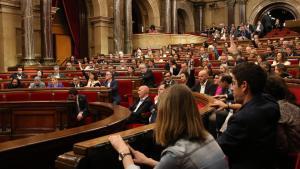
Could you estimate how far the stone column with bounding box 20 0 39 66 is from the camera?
43.1 ft

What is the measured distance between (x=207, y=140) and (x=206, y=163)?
11 centimetres

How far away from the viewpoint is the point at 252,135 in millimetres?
2049

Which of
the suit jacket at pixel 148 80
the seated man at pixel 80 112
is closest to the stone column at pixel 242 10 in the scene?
the suit jacket at pixel 148 80

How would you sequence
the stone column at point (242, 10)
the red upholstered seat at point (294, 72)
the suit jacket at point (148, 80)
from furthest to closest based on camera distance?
the stone column at point (242, 10) → the suit jacket at point (148, 80) → the red upholstered seat at point (294, 72)

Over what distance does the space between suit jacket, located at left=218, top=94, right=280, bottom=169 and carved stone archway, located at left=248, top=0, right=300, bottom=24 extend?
77.8ft

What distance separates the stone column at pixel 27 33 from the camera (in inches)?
517

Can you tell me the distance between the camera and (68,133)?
2648 millimetres

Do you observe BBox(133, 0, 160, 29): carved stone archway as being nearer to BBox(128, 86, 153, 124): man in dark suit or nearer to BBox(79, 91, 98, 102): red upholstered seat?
BBox(79, 91, 98, 102): red upholstered seat

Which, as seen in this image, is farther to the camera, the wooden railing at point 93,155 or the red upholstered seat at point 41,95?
the red upholstered seat at point 41,95

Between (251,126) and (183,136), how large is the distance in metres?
0.60

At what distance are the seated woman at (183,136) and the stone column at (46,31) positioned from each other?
1292cm

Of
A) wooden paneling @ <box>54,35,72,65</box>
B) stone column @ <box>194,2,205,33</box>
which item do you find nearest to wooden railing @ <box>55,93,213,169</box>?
wooden paneling @ <box>54,35,72,65</box>

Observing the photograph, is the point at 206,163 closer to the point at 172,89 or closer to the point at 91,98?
the point at 172,89

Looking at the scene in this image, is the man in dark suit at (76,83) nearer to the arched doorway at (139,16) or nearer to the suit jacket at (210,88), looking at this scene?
the suit jacket at (210,88)
